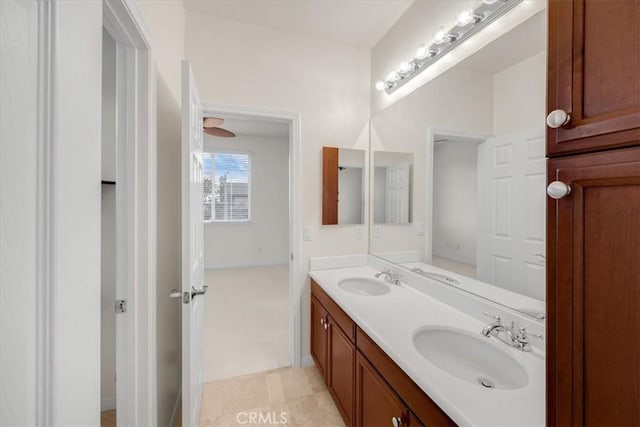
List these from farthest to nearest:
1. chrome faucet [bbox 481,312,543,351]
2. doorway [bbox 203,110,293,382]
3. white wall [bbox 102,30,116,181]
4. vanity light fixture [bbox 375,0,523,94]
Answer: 1. doorway [bbox 203,110,293,382]
2. white wall [bbox 102,30,116,181]
3. vanity light fixture [bbox 375,0,523,94]
4. chrome faucet [bbox 481,312,543,351]

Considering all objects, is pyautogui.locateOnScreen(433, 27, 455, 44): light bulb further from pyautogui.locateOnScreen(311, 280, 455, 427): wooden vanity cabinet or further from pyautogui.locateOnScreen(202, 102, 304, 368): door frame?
pyautogui.locateOnScreen(311, 280, 455, 427): wooden vanity cabinet

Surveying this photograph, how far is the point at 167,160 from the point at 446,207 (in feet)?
5.71

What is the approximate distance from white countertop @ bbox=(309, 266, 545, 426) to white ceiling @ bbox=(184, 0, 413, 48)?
199 cm

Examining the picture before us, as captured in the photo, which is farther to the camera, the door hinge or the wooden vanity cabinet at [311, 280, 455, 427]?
the door hinge

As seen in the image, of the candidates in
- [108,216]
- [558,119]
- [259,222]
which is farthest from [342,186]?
[259,222]

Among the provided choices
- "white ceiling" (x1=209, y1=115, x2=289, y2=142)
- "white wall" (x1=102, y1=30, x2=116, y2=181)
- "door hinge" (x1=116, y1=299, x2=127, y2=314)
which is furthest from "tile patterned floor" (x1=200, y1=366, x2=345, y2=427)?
"white ceiling" (x1=209, y1=115, x2=289, y2=142)

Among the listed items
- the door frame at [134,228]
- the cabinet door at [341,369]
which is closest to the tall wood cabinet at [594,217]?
the cabinet door at [341,369]

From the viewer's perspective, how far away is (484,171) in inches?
53.9

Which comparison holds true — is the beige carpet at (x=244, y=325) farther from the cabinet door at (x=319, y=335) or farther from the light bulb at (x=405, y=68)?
the light bulb at (x=405, y=68)

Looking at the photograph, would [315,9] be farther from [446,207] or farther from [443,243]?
[443,243]

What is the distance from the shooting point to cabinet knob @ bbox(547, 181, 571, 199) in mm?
533

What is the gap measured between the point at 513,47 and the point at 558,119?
95cm

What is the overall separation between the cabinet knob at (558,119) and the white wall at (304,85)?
1760mm

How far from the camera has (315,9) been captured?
1918 millimetres
